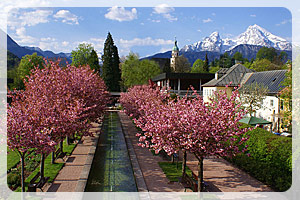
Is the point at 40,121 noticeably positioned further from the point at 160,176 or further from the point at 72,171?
the point at 160,176

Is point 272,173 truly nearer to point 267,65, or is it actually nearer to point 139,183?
point 139,183

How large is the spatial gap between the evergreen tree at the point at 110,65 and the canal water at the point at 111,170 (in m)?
44.4

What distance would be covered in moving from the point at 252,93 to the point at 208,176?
1914 centimetres

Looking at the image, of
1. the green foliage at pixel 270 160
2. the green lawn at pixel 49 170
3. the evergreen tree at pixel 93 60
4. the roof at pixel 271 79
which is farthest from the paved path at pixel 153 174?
the evergreen tree at pixel 93 60

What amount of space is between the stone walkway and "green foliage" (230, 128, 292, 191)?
1.48 feet

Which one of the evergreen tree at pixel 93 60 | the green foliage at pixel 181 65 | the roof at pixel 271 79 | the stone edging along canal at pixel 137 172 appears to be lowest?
the stone edging along canal at pixel 137 172

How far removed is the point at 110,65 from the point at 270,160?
188ft

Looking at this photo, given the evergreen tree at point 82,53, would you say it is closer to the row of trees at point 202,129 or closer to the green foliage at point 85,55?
the green foliage at point 85,55

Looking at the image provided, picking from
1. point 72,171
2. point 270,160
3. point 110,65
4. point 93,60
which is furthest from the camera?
point 110,65

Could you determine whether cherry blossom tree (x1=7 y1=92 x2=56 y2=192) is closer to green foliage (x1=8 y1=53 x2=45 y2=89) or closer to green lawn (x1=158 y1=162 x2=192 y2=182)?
green lawn (x1=158 y1=162 x2=192 y2=182)

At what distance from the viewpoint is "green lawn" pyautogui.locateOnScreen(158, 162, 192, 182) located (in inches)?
497

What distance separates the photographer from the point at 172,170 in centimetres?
1380

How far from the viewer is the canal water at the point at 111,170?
38.9 feet

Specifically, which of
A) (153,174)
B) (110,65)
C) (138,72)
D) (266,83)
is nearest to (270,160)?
(153,174)
